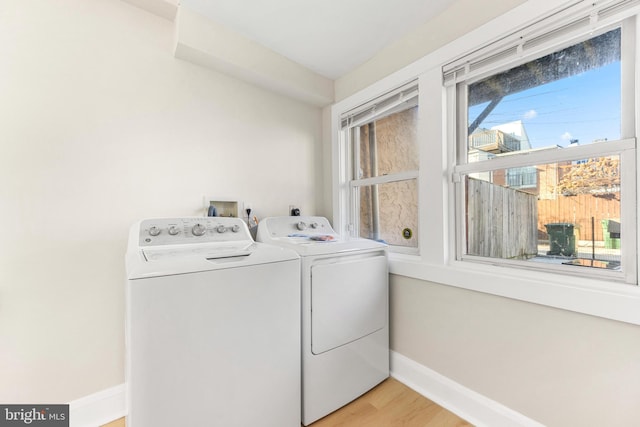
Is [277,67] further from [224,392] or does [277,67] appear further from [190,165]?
[224,392]

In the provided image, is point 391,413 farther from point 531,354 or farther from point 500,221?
point 500,221

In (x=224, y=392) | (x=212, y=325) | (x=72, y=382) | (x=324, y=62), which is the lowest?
(x=72, y=382)

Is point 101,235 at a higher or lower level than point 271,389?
higher

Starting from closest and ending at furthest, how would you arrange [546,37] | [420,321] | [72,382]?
1. [546,37]
2. [72,382]
3. [420,321]

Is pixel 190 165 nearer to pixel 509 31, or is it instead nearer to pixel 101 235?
pixel 101 235

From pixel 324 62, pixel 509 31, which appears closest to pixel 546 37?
pixel 509 31

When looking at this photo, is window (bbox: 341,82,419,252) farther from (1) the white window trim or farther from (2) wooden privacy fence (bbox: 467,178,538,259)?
(2) wooden privacy fence (bbox: 467,178,538,259)

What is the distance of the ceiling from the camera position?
4.95 ft

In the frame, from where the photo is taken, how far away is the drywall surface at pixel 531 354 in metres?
0.99

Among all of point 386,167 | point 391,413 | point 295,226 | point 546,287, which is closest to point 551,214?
point 546,287

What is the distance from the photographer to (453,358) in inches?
57.9

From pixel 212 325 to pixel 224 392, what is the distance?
0.97ft

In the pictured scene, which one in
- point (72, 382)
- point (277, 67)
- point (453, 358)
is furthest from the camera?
point (277, 67)

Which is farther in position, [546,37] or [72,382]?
[72,382]
